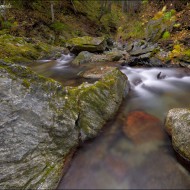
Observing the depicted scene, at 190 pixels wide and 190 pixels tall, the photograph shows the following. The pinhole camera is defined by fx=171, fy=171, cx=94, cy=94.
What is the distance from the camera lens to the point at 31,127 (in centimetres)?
299

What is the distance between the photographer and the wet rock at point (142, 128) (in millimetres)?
3803

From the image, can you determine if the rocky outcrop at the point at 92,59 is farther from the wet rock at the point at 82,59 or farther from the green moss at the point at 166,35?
the green moss at the point at 166,35

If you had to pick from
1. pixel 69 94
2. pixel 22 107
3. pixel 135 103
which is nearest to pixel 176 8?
pixel 135 103

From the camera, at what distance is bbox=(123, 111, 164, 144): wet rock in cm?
380

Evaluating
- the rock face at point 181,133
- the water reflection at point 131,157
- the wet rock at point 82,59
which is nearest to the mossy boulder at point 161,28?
the wet rock at point 82,59

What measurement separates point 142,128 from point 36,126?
2.40 meters

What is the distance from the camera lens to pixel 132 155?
3.42m

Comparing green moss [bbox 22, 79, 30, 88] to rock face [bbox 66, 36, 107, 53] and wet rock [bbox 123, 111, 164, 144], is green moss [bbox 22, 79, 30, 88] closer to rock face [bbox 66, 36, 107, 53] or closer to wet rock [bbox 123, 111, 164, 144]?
wet rock [bbox 123, 111, 164, 144]

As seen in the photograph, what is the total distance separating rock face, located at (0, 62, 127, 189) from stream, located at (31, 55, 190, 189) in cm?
33

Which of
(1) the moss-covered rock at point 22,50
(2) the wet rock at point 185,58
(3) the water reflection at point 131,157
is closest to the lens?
(3) the water reflection at point 131,157

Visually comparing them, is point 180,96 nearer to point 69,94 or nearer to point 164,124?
point 164,124

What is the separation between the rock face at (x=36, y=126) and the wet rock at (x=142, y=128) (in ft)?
2.77

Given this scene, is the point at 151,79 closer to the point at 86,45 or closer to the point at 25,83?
the point at 25,83

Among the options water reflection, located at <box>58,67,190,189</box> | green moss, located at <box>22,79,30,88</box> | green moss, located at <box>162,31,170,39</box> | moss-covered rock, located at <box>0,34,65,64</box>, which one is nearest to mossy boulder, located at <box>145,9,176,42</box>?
green moss, located at <box>162,31,170,39</box>
